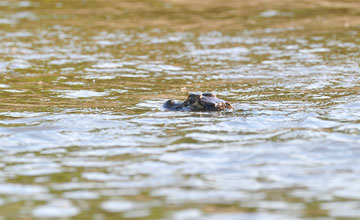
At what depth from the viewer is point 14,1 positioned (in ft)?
90.1

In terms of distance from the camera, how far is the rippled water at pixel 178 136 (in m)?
5.73

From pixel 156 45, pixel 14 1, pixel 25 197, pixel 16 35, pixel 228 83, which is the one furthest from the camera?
pixel 14 1

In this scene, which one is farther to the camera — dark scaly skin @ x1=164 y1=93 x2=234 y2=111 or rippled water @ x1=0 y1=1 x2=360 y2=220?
dark scaly skin @ x1=164 y1=93 x2=234 y2=111

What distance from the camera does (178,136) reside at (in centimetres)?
809

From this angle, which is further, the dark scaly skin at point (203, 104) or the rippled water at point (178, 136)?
the dark scaly skin at point (203, 104)

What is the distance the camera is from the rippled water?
5734mm

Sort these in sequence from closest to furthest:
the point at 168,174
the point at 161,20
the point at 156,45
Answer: the point at 168,174, the point at 156,45, the point at 161,20

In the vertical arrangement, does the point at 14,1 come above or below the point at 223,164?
above

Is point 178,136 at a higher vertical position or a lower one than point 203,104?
lower

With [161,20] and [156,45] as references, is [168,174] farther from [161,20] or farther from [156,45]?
[161,20]

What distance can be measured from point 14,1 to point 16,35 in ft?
27.7

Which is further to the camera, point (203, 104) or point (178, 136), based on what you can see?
point (203, 104)

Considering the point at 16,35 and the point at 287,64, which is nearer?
the point at 287,64

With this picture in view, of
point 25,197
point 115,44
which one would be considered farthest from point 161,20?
point 25,197
